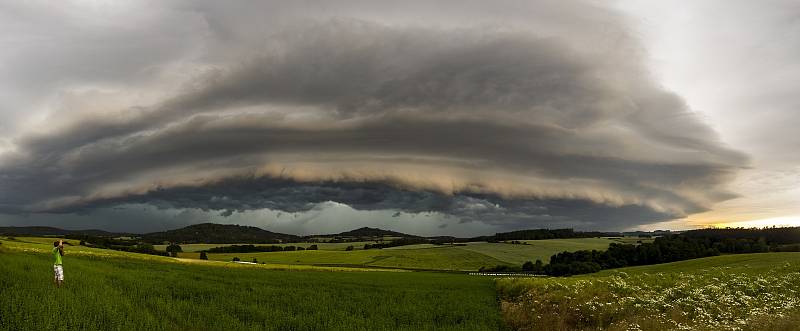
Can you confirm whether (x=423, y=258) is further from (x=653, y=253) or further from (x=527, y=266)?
(x=653, y=253)

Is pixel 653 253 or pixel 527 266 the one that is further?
pixel 527 266

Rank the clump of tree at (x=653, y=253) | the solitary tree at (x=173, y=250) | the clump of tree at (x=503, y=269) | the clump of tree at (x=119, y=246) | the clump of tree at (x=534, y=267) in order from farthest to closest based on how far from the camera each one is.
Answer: the solitary tree at (x=173, y=250) → the clump of tree at (x=534, y=267) → the clump of tree at (x=119, y=246) → the clump of tree at (x=503, y=269) → the clump of tree at (x=653, y=253)

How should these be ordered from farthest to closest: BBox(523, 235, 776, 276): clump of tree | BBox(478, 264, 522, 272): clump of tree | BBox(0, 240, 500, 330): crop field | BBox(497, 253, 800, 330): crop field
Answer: BBox(478, 264, 522, 272): clump of tree, BBox(523, 235, 776, 276): clump of tree, BBox(497, 253, 800, 330): crop field, BBox(0, 240, 500, 330): crop field

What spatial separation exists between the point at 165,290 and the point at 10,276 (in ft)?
25.0

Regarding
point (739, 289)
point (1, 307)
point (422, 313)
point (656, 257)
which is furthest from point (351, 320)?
point (656, 257)

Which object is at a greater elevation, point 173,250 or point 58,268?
point 58,268

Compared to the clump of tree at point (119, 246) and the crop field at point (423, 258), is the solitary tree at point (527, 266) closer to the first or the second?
the crop field at point (423, 258)

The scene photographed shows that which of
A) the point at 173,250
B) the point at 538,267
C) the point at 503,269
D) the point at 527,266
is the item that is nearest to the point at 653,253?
the point at 538,267

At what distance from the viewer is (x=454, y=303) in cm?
3550

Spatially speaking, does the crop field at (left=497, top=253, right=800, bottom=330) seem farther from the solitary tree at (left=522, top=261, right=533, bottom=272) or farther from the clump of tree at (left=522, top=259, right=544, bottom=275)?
the solitary tree at (left=522, top=261, right=533, bottom=272)

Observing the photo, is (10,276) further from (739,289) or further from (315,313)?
(739,289)

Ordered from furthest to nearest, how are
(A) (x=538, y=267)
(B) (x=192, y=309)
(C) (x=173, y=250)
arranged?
(C) (x=173, y=250) → (A) (x=538, y=267) → (B) (x=192, y=309)

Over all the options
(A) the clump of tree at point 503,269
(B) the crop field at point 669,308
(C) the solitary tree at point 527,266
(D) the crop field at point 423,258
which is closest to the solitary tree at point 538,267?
(C) the solitary tree at point 527,266

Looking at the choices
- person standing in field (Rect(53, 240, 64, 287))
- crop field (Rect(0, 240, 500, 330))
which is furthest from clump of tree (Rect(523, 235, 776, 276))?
person standing in field (Rect(53, 240, 64, 287))
